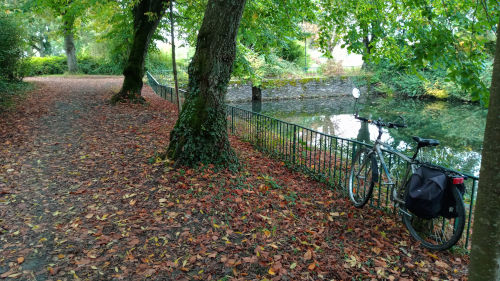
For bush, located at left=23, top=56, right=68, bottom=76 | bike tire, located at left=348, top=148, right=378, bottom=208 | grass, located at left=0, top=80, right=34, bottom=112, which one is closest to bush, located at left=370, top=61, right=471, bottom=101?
bike tire, located at left=348, top=148, right=378, bottom=208

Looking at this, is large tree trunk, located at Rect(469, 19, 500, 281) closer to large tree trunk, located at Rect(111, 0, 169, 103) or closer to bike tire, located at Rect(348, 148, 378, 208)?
bike tire, located at Rect(348, 148, 378, 208)

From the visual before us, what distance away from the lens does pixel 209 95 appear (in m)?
5.67

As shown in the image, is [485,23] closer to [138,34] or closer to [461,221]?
[461,221]

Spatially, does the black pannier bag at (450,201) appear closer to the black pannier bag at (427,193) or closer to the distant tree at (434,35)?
the black pannier bag at (427,193)

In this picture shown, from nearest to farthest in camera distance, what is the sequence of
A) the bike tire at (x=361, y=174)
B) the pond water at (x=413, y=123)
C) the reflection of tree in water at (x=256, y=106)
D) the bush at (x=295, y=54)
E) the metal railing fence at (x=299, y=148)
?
the bike tire at (x=361, y=174)
the metal railing fence at (x=299, y=148)
the pond water at (x=413, y=123)
the reflection of tree in water at (x=256, y=106)
the bush at (x=295, y=54)

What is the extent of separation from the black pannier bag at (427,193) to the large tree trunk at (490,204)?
4.20ft

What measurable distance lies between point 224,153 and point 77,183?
92.6 inches

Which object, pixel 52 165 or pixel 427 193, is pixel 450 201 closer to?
pixel 427 193

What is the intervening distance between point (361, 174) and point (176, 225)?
277 centimetres

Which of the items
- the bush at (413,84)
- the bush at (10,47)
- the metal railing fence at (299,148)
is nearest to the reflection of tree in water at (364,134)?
the metal railing fence at (299,148)

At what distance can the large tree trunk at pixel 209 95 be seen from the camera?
5457mm

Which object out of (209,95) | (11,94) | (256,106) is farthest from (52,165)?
(256,106)

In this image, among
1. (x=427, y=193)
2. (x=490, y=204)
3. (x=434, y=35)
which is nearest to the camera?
(x=490, y=204)

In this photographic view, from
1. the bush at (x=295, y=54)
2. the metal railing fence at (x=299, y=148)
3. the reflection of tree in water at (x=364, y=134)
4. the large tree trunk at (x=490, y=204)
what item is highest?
the bush at (x=295, y=54)
